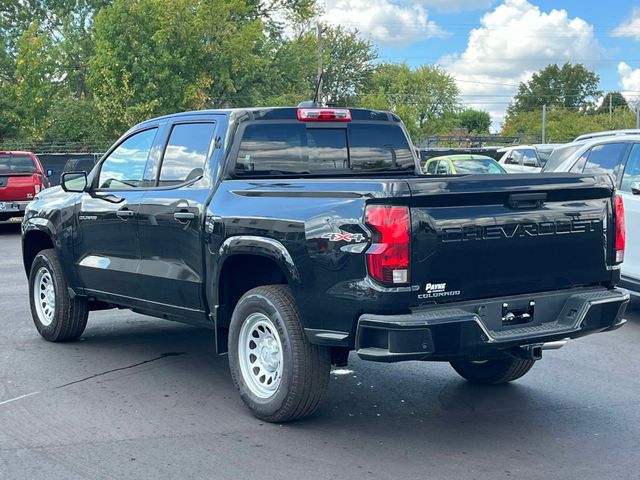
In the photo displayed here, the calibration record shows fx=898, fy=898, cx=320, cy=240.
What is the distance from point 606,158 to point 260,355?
218 inches

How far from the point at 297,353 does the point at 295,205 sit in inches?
34.2

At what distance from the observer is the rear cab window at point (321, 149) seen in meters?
6.20

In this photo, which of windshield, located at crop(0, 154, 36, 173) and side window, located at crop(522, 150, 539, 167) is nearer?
windshield, located at crop(0, 154, 36, 173)

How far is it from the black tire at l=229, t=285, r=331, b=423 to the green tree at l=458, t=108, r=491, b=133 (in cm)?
12727

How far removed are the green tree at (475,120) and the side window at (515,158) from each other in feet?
344

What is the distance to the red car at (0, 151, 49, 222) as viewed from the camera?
19.6m

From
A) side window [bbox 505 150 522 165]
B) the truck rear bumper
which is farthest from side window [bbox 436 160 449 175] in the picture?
the truck rear bumper

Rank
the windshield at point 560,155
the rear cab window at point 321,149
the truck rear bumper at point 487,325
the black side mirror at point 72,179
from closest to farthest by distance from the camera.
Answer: the truck rear bumper at point 487,325
the rear cab window at point 321,149
the black side mirror at point 72,179
the windshield at point 560,155

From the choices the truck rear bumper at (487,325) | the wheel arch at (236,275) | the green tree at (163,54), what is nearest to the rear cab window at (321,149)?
the wheel arch at (236,275)

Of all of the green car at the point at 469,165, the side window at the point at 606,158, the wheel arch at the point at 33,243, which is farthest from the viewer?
the green car at the point at 469,165

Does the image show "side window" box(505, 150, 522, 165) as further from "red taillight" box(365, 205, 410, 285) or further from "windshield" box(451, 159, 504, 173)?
"red taillight" box(365, 205, 410, 285)

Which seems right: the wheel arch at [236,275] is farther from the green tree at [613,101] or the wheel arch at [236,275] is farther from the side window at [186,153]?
the green tree at [613,101]

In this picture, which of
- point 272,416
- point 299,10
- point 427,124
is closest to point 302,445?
point 272,416

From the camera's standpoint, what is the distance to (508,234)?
16.6 feet
